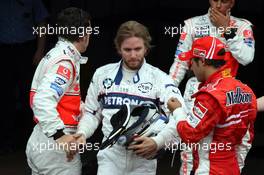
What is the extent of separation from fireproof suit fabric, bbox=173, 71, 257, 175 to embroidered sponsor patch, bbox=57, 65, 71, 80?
2.33ft

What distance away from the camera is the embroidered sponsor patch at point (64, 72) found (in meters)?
4.41

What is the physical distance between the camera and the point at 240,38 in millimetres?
5312

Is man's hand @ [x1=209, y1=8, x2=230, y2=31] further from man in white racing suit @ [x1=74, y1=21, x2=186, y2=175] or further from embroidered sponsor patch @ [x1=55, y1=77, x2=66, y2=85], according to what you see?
embroidered sponsor patch @ [x1=55, y1=77, x2=66, y2=85]

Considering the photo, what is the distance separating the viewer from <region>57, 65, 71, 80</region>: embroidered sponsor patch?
4.41 meters

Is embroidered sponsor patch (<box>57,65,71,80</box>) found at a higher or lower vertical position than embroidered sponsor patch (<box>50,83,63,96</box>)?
higher

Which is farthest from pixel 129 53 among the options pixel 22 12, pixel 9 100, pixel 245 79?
pixel 245 79

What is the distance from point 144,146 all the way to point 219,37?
1.58 meters

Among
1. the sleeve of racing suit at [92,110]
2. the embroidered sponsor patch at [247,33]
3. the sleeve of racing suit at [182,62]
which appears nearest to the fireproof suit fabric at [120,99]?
the sleeve of racing suit at [92,110]

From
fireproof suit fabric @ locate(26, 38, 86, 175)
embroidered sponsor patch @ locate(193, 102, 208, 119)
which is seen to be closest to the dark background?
fireproof suit fabric @ locate(26, 38, 86, 175)

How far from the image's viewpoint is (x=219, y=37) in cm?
547

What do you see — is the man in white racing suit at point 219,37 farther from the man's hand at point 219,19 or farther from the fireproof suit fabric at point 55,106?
the fireproof suit fabric at point 55,106

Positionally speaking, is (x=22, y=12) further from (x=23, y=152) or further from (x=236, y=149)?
(x=236, y=149)

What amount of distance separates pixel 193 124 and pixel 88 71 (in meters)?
4.32

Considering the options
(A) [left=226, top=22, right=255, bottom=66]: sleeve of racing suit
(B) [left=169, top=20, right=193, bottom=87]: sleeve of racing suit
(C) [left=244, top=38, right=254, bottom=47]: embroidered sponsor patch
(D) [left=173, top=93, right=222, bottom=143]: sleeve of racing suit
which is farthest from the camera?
(B) [left=169, top=20, right=193, bottom=87]: sleeve of racing suit
